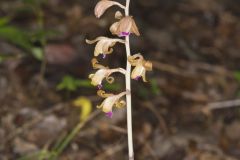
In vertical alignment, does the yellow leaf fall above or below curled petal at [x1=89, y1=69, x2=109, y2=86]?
above

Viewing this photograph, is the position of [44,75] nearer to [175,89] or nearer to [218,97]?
[175,89]

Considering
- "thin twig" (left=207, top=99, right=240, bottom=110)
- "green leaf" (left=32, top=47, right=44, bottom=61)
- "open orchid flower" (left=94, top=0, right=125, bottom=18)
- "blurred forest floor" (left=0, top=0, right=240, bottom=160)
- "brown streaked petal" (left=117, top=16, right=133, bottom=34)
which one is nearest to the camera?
"brown streaked petal" (left=117, top=16, right=133, bottom=34)

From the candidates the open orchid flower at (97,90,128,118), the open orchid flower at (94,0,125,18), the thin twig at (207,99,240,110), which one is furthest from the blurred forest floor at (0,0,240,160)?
the open orchid flower at (94,0,125,18)

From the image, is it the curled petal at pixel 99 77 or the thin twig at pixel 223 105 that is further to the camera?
the thin twig at pixel 223 105

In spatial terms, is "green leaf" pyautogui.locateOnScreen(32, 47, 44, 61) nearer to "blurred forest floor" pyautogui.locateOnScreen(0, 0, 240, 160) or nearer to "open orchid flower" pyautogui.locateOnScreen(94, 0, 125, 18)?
"blurred forest floor" pyautogui.locateOnScreen(0, 0, 240, 160)

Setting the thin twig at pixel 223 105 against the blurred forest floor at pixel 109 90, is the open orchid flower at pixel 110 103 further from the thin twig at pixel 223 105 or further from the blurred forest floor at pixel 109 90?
the thin twig at pixel 223 105

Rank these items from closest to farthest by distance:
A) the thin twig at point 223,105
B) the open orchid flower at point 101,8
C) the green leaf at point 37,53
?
the open orchid flower at point 101,8, the green leaf at point 37,53, the thin twig at point 223,105

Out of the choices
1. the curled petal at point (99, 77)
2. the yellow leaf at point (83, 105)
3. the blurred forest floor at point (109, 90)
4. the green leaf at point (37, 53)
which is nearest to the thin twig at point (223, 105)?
the blurred forest floor at point (109, 90)
